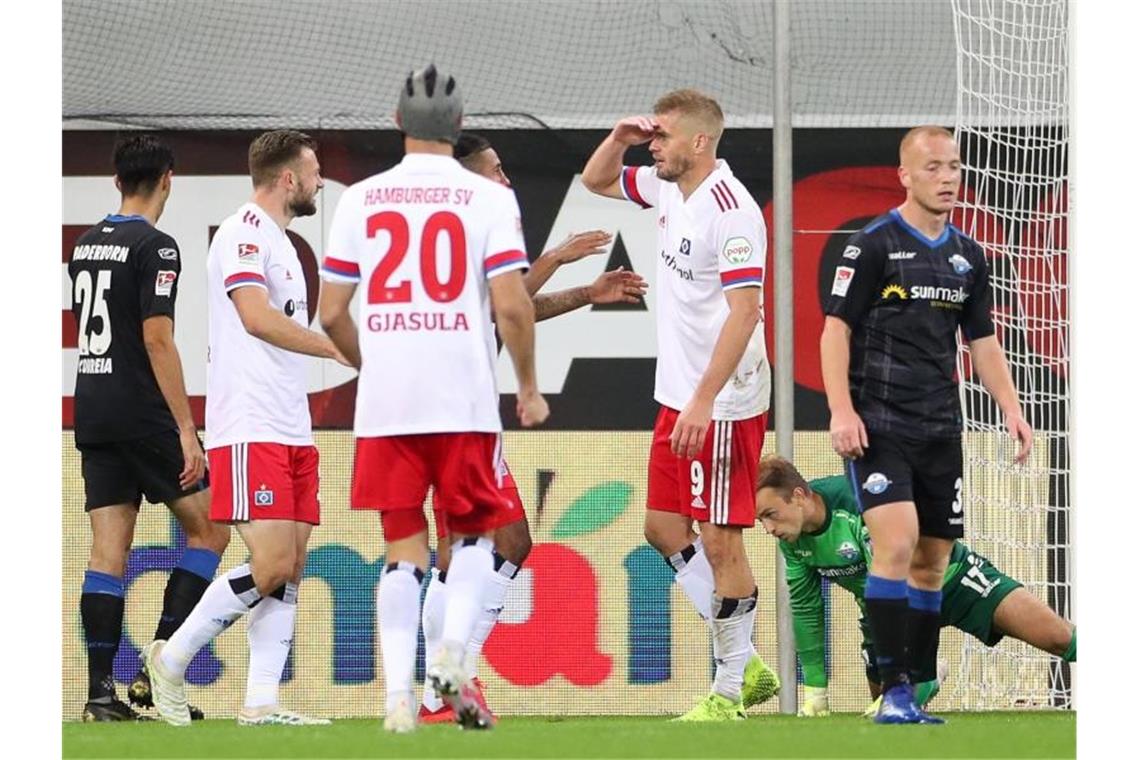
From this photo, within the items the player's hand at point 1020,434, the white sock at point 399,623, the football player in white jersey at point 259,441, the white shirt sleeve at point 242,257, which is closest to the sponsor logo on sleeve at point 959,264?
the player's hand at point 1020,434

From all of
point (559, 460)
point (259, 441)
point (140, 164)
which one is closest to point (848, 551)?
point (559, 460)

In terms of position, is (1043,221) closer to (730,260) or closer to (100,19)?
(730,260)

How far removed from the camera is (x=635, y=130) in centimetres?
763

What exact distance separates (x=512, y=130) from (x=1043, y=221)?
8.51 ft

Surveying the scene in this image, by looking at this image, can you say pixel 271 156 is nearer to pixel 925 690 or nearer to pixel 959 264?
pixel 959 264

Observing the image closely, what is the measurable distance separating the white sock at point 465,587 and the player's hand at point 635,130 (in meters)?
2.09

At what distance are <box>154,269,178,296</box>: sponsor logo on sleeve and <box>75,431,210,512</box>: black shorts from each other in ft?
1.93

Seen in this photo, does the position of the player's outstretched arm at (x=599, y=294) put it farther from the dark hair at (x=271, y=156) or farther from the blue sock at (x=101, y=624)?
the blue sock at (x=101, y=624)

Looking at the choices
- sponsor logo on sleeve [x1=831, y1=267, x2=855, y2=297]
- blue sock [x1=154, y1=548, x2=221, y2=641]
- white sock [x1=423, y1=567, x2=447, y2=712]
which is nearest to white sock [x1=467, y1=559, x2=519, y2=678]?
white sock [x1=423, y1=567, x2=447, y2=712]

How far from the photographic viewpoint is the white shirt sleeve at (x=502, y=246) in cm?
585

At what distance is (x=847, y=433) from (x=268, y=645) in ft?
7.27

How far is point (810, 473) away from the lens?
963 cm

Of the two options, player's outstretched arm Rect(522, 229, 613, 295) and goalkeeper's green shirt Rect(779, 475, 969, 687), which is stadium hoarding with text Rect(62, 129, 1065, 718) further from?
player's outstretched arm Rect(522, 229, 613, 295)

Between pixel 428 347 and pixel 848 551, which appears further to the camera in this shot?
pixel 848 551
